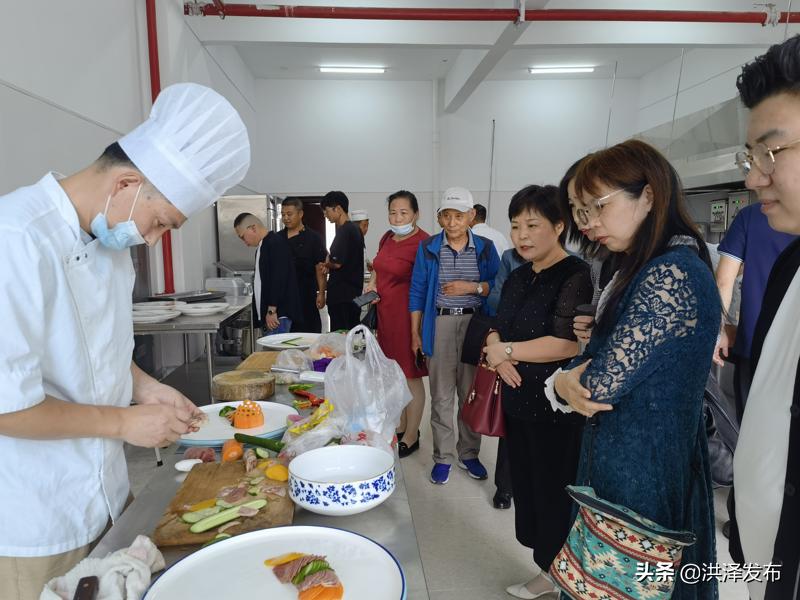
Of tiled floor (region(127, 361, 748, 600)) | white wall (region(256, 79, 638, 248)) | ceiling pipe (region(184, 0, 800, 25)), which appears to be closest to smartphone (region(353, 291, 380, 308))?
tiled floor (region(127, 361, 748, 600))

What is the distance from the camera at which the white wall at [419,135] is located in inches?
314

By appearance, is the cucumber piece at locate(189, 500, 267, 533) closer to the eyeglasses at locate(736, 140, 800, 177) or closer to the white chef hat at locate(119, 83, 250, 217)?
the white chef hat at locate(119, 83, 250, 217)

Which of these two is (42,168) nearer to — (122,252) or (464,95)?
(122,252)

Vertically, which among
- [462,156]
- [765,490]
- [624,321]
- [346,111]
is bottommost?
[765,490]

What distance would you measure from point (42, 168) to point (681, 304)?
2825 mm

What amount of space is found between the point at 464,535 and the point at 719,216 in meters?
4.17

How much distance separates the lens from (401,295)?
321cm

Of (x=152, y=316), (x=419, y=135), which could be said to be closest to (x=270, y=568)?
(x=152, y=316)

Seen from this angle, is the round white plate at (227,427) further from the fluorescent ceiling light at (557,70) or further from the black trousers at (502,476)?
the fluorescent ceiling light at (557,70)

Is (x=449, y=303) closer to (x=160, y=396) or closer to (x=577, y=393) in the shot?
(x=577, y=393)

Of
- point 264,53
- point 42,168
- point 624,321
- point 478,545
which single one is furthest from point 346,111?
point 624,321

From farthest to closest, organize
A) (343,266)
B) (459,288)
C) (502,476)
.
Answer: (343,266) → (459,288) → (502,476)

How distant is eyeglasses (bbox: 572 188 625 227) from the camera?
1.24m

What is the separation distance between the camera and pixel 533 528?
1.98 meters
